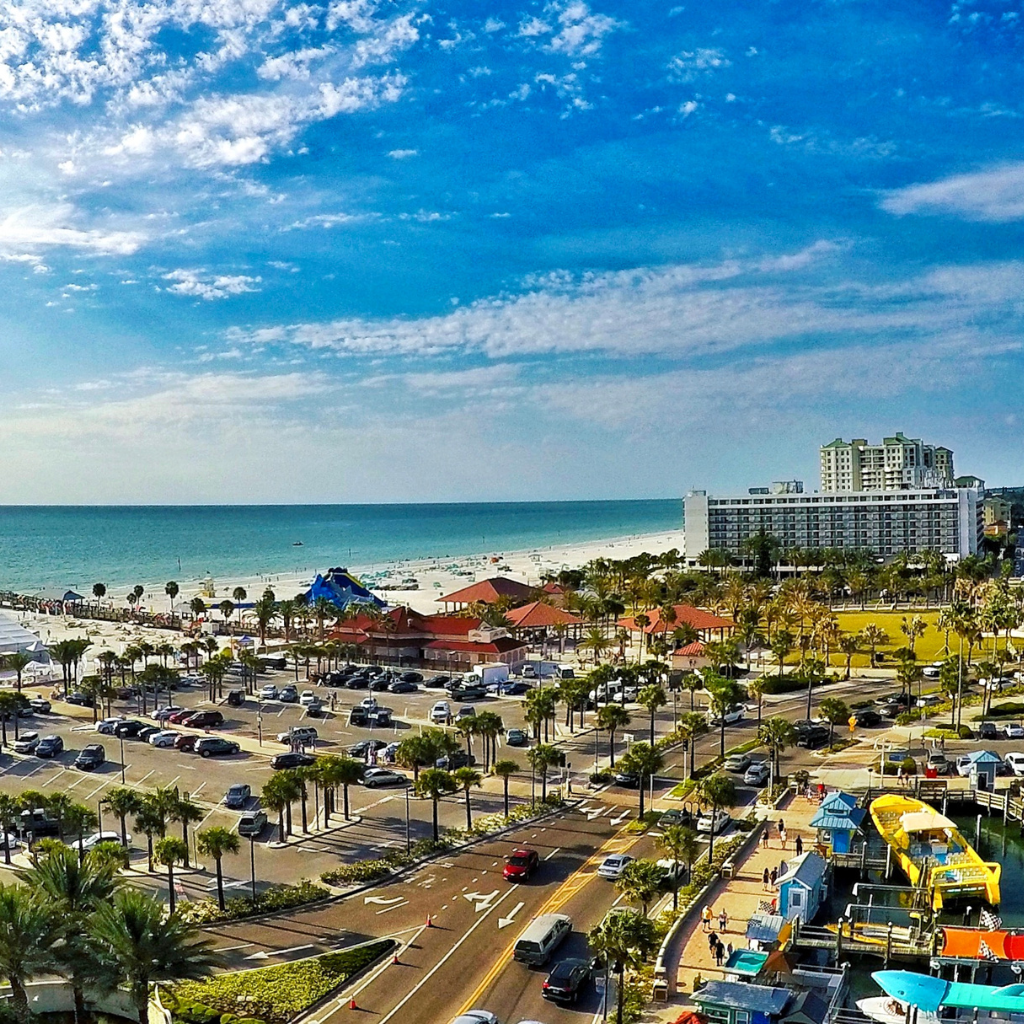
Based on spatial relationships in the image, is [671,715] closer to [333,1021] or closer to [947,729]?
[947,729]

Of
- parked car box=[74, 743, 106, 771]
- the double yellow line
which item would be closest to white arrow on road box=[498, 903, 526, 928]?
the double yellow line

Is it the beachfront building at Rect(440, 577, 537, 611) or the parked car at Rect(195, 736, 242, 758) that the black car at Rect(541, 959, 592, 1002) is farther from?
the beachfront building at Rect(440, 577, 537, 611)

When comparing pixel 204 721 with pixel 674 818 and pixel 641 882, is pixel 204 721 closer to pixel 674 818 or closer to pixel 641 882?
pixel 674 818

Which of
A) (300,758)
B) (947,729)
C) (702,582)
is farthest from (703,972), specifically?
(702,582)

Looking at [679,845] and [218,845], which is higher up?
[218,845]

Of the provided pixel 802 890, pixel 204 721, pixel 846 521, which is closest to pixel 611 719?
pixel 802 890

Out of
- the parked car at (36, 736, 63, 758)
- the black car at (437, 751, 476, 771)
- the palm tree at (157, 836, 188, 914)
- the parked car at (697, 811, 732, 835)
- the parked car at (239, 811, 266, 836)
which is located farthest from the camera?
the parked car at (36, 736, 63, 758)
